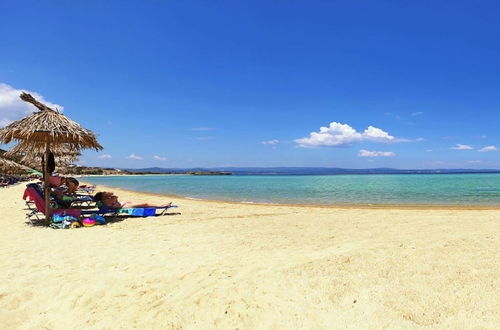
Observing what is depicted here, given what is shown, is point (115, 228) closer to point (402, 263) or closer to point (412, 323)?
point (402, 263)

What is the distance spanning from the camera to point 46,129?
8930mm

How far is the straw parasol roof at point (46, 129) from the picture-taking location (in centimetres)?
895

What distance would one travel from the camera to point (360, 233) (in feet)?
26.3

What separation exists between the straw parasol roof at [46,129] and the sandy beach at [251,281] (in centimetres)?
288

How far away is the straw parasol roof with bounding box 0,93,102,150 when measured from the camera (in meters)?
8.95

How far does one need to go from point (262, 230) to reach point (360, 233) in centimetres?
247

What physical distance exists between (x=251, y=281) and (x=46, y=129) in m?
7.57

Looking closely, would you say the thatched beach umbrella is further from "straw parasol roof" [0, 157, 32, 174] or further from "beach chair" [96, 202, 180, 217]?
"straw parasol roof" [0, 157, 32, 174]

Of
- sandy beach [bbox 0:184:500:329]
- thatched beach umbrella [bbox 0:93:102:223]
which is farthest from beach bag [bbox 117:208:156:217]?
sandy beach [bbox 0:184:500:329]

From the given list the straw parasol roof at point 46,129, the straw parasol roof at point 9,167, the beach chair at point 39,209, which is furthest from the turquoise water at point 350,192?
the straw parasol roof at point 46,129

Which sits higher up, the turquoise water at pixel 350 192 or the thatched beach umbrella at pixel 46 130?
the thatched beach umbrella at pixel 46 130

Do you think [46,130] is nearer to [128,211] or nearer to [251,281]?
[128,211]

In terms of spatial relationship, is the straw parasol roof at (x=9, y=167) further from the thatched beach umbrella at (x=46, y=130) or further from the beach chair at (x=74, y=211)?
the thatched beach umbrella at (x=46, y=130)

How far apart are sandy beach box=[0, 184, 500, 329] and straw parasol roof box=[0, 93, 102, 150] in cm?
288
